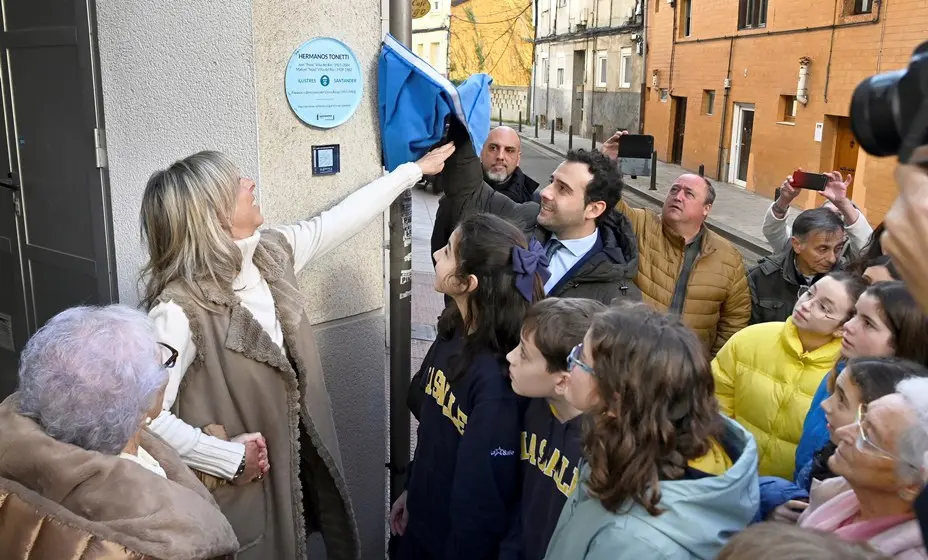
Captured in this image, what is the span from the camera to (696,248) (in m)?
3.75

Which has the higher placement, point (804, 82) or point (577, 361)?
point (804, 82)

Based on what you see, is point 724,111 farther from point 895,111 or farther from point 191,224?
point 895,111

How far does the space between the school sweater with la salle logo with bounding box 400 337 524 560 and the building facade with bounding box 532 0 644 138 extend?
23.2 meters

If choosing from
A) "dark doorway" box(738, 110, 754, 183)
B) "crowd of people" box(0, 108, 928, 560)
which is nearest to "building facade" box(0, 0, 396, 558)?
"crowd of people" box(0, 108, 928, 560)

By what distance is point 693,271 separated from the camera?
3682 millimetres

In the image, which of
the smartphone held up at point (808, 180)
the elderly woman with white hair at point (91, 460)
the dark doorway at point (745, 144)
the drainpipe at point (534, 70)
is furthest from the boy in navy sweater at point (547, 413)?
the drainpipe at point (534, 70)

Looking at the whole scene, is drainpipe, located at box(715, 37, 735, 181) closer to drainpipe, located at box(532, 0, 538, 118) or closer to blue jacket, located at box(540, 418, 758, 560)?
blue jacket, located at box(540, 418, 758, 560)

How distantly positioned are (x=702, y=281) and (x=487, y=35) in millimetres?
36705

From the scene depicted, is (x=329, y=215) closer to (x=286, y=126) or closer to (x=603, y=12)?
(x=286, y=126)

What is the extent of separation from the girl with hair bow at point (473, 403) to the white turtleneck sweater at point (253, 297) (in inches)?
17.8

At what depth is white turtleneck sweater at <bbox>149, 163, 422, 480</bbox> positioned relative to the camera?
219cm

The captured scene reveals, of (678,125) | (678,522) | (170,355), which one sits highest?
(678,125)

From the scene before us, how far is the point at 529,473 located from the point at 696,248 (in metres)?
1.89

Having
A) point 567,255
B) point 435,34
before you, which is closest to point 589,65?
point 435,34
